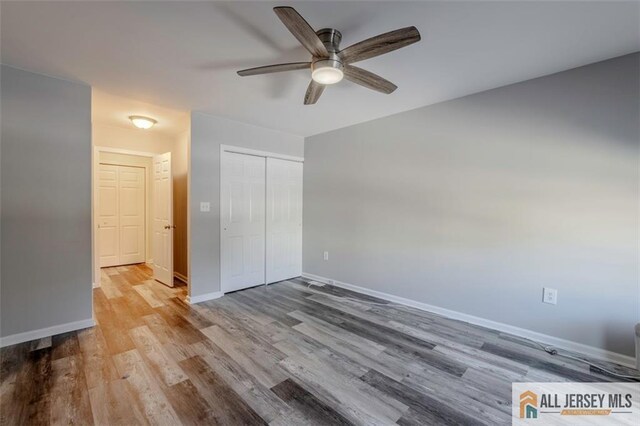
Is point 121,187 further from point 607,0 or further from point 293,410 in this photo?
point 607,0

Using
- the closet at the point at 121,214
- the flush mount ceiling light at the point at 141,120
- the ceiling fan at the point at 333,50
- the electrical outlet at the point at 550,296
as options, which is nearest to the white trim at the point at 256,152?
the flush mount ceiling light at the point at 141,120

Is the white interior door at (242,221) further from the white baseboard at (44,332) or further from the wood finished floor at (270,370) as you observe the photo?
the white baseboard at (44,332)

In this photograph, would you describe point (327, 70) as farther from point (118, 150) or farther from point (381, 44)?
point (118, 150)

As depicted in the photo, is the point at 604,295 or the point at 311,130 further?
the point at 311,130

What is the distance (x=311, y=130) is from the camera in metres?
4.24

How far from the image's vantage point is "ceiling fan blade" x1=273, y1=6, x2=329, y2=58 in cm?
134

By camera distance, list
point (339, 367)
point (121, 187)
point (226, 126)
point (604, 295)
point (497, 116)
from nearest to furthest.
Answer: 1. point (339, 367)
2. point (604, 295)
3. point (497, 116)
4. point (226, 126)
5. point (121, 187)

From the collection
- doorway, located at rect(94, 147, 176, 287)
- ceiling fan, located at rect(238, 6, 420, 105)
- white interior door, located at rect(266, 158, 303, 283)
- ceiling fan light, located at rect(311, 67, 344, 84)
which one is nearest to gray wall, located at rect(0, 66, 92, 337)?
doorway, located at rect(94, 147, 176, 287)

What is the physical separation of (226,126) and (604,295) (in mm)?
4481

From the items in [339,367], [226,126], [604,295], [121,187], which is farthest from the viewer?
[121,187]

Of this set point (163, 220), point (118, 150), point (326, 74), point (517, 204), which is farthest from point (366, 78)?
point (118, 150)

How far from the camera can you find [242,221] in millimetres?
3936

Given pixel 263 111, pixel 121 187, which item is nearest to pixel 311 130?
pixel 263 111

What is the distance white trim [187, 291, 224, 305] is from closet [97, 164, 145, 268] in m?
3.07
